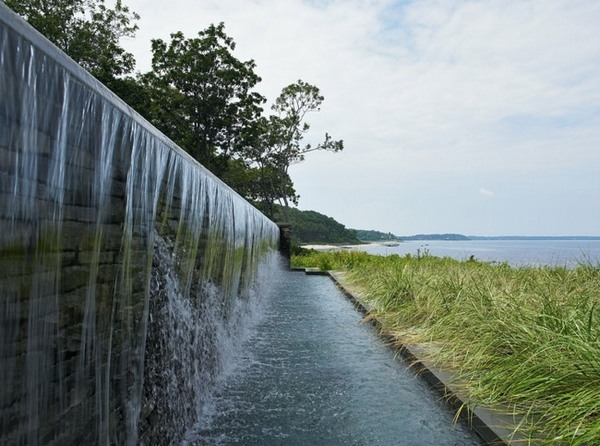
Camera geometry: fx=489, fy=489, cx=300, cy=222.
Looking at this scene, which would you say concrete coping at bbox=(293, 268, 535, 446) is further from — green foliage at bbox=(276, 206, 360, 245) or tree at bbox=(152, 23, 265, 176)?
green foliage at bbox=(276, 206, 360, 245)

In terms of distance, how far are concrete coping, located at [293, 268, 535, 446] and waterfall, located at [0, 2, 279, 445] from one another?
1.85m

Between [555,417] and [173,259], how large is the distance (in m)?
2.61

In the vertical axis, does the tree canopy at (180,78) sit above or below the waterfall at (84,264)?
above

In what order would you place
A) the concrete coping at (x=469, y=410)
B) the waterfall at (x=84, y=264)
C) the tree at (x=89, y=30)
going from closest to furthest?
the waterfall at (x=84, y=264) → the concrete coping at (x=469, y=410) → the tree at (x=89, y=30)

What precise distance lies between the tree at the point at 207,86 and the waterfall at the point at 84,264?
19544mm

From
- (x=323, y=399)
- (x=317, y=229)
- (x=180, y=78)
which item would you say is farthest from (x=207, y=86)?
(x=317, y=229)

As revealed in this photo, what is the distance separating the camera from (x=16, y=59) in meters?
1.55

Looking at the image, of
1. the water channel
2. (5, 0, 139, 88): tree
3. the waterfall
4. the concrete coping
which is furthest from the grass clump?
(5, 0, 139, 88): tree

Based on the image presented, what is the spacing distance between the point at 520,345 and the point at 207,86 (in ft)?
68.2

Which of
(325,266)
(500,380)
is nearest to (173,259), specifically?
(500,380)

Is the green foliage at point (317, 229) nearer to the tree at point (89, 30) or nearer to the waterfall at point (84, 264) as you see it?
the tree at point (89, 30)

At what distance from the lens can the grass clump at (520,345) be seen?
9.13ft

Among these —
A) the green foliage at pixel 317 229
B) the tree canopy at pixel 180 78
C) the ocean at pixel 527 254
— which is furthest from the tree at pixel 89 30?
the green foliage at pixel 317 229

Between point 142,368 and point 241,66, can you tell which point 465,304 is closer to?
point 142,368
